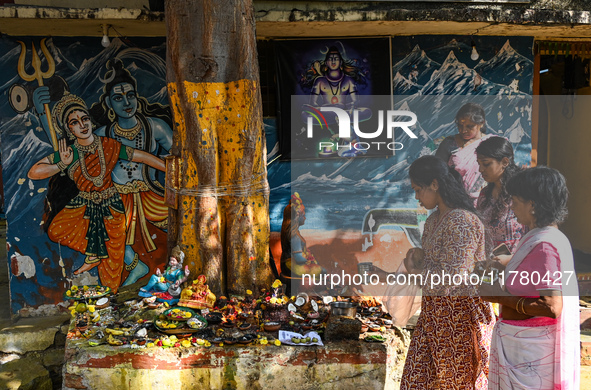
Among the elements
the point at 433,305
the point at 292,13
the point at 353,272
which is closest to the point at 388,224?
the point at 353,272

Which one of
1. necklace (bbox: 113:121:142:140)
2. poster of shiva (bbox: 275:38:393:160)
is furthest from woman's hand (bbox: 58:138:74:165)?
poster of shiva (bbox: 275:38:393:160)

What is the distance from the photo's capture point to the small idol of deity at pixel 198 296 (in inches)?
171

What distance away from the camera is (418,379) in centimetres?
350

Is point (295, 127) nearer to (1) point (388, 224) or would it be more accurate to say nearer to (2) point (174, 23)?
(1) point (388, 224)

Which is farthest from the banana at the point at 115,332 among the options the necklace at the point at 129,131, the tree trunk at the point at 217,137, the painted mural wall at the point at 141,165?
the necklace at the point at 129,131

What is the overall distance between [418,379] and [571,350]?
966 millimetres

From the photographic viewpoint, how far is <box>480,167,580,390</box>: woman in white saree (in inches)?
113

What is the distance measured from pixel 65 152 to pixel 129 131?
0.74m

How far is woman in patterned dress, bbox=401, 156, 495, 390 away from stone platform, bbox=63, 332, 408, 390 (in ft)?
1.88

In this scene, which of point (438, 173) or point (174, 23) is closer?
point (438, 173)

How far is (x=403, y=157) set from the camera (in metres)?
6.50

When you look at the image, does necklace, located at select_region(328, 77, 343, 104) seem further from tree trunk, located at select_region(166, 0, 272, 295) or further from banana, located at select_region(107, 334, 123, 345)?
banana, located at select_region(107, 334, 123, 345)

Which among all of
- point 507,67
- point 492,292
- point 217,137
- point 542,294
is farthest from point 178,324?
point 507,67

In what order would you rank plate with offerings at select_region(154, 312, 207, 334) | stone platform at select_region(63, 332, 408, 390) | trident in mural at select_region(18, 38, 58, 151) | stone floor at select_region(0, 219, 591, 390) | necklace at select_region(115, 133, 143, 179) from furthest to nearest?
necklace at select_region(115, 133, 143, 179) → trident in mural at select_region(18, 38, 58, 151) → stone floor at select_region(0, 219, 591, 390) → plate with offerings at select_region(154, 312, 207, 334) → stone platform at select_region(63, 332, 408, 390)
